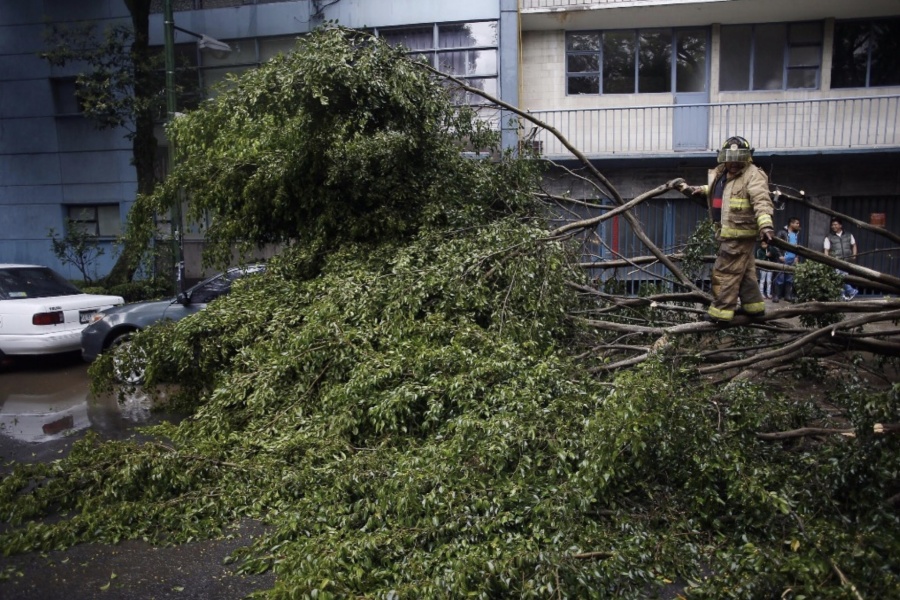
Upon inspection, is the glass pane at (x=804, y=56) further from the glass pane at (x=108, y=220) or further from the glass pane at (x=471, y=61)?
the glass pane at (x=108, y=220)

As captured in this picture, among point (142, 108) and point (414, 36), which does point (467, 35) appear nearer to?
point (414, 36)

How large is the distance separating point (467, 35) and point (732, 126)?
5989 mm

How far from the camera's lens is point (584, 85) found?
17062 mm

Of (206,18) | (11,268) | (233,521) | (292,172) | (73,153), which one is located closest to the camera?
(233,521)

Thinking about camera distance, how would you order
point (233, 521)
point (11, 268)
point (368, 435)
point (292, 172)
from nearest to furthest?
→ point (233, 521), point (368, 435), point (292, 172), point (11, 268)

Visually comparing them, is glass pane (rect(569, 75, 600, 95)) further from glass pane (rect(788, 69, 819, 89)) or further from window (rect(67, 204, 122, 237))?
window (rect(67, 204, 122, 237))

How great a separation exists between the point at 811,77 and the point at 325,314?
562 inches

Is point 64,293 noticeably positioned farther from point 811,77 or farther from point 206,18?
point 811,77

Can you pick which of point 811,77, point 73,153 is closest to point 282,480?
point 811,77

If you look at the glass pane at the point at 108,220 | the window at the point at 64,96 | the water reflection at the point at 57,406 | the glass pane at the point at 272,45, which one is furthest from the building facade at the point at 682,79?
the water reflection at the point at 57,406

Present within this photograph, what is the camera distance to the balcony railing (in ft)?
52.4

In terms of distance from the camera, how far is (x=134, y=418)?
8.56 m

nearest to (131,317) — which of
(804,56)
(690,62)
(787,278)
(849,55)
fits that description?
(787,278)

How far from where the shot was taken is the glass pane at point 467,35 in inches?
642
